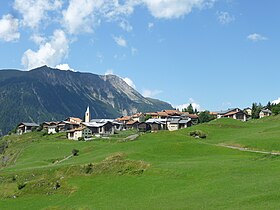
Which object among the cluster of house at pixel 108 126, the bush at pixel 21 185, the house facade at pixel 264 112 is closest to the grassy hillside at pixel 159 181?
the bush at pixel 21 185

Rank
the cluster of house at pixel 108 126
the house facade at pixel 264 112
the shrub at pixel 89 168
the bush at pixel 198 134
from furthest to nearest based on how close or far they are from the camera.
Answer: the house facade at pixel 264 112 → the cluster of house at pixel 108 126 → the bush at pixel 198 134 → the shrub at pixel 89 168

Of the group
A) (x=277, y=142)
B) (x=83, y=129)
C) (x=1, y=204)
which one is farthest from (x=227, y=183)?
(x=83, y=129)

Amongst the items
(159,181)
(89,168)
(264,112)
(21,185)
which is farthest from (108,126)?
(159,181)

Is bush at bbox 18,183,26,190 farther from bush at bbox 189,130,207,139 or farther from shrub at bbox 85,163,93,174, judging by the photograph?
bush at bbox 189,130,207,139

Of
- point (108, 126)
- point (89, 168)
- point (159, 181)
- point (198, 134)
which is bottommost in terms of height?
point (159, 181)

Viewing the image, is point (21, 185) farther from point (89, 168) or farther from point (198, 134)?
point (198, 134)

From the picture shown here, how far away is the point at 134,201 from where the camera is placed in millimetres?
44906

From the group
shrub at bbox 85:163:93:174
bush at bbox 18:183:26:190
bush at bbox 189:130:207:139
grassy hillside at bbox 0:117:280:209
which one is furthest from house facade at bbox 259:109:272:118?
bush at bbox 18:183:26:190

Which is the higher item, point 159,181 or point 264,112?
point 264,112

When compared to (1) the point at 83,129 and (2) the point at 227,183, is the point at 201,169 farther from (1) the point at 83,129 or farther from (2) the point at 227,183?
(1) the point at 83,129

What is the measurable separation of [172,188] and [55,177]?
24.2 metres

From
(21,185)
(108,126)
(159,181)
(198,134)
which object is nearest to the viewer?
(159,181)

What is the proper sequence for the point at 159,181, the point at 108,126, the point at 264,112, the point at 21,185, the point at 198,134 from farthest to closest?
the point at 264,112 → the point at 108,126 → the point at 198,134 → the point at 21,185 → the point at 159,181

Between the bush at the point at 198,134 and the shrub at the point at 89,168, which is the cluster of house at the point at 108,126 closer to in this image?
the bush at the point at 198,134
